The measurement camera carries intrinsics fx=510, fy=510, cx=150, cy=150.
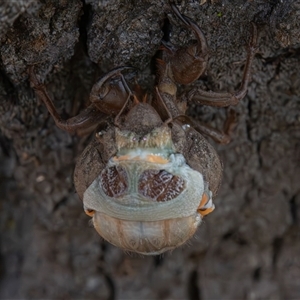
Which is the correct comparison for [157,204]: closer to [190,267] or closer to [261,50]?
[261,50]

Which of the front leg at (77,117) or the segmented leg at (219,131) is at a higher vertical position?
the front leg at (77,117)

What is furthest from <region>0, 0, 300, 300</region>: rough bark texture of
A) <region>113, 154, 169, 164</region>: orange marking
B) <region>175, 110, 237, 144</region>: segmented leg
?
<region>113, 154, 169, 164</region>: orange marking

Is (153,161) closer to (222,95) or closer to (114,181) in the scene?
(114,181)

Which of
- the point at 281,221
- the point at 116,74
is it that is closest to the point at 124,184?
the point at 116,74

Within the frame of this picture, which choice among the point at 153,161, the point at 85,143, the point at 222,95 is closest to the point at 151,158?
the point at 153,161

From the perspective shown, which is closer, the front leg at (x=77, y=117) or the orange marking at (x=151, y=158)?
the orange marking at (x=151, y=158)

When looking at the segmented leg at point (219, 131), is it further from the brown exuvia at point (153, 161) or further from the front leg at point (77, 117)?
the front leg at point (77, 117)

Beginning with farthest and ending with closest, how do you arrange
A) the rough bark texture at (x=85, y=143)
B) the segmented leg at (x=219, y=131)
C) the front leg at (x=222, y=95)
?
the segmented leg at (x=219, y=131) → the front leg at (x=222, y=95) → the rough bark texture at (x=85, y=143)

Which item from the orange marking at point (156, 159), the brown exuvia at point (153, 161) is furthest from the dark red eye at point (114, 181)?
the orange marking at point (156, 159)
